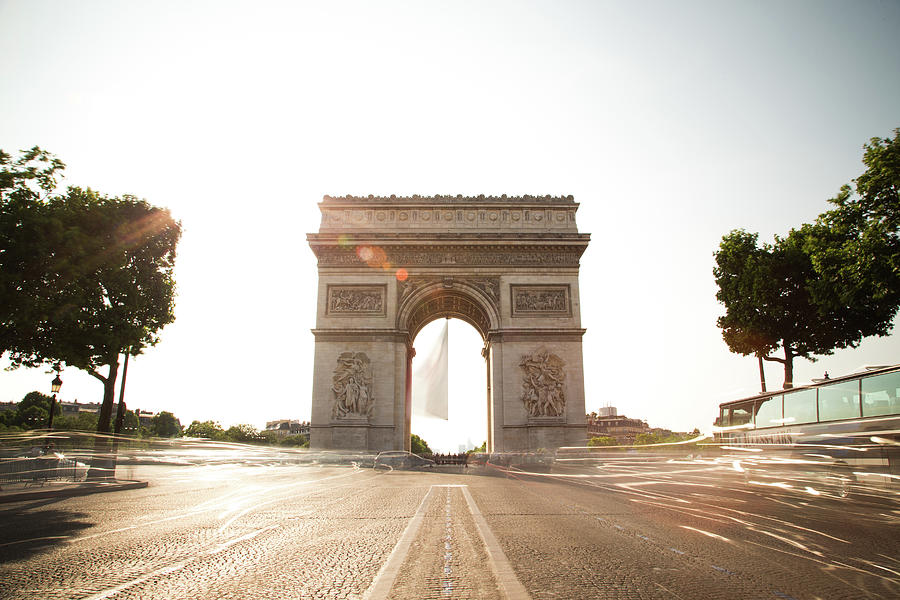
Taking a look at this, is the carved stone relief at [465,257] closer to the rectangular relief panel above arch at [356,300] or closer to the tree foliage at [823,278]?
the rectangular relief panel above arch at [356,300]

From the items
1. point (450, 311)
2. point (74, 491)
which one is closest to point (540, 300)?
point (450, 311)

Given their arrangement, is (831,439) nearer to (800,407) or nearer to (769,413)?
(800,407)

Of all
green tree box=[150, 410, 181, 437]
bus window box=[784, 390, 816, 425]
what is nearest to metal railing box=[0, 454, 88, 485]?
bus window box=[784, 390, 816, 425]

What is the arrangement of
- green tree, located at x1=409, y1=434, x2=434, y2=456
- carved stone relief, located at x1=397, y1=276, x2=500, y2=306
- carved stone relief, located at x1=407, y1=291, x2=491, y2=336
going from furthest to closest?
1. green tree, located at x1=409, y1=434, x2=434, y2=456
2. carved stone relief, located at x1=407, y1=291, x2=491, y2=336
3. carved stone relief, located at x1=397, y1=276, x2=500, y2=306

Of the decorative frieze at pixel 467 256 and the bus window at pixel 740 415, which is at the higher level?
the decorative frieze at pixel 467 256

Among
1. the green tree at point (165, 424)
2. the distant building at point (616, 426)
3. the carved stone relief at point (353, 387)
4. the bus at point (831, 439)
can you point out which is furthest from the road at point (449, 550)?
the distant building at point (616, 426)

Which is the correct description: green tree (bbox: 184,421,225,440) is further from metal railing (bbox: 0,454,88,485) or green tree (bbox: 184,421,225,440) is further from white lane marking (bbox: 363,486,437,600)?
white lane marking (bbox: 363,486,437,600)

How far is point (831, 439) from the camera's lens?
36.0 ft

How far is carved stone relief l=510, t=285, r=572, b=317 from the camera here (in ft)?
108

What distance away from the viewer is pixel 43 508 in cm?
945

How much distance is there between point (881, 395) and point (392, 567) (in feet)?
38.3

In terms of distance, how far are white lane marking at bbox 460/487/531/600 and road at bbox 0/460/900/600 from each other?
0.05 ft

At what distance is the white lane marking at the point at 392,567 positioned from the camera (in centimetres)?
341

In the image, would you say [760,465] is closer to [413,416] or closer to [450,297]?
[450,297]
